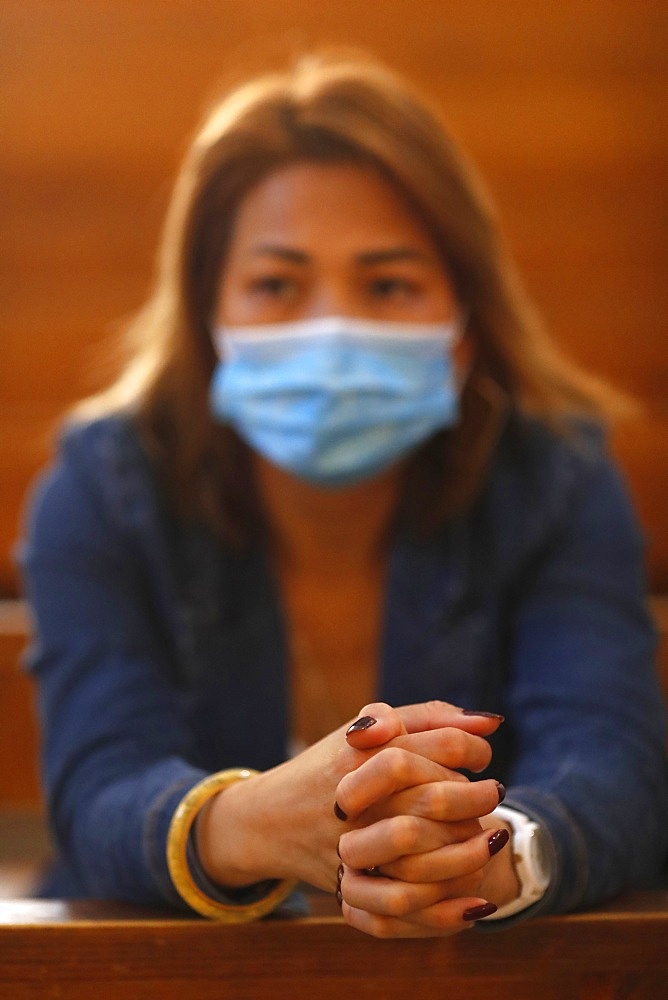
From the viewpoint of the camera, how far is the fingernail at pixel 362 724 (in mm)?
477

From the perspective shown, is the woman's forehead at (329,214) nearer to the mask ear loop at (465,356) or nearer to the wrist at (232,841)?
the mask ear loop at (465,356)

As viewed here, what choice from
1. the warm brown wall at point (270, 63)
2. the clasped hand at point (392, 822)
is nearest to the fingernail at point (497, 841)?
the clasped hand at point (392, 822)

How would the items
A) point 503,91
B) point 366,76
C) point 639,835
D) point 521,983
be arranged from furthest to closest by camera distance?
1. point 503,91
2. point 366,76
3. point 639,835
4. point 521,983

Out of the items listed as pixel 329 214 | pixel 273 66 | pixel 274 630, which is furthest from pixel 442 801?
pixel 273 66

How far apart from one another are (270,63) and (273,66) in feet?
0.10

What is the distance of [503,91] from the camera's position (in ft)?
4.47

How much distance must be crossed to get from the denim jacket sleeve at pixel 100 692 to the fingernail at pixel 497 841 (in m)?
0.18

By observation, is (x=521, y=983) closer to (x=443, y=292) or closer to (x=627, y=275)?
(x=443, y=292)

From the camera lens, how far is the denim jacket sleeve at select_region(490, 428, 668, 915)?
0.58m

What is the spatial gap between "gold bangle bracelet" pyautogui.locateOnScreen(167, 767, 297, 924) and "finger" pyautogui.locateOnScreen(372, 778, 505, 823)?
0.09 meters

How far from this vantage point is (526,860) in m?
0.53

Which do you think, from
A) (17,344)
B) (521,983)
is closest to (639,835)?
(521,983)

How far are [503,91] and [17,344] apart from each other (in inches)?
29.2

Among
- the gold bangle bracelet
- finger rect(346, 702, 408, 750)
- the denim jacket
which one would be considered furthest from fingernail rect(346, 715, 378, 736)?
the denim jacket
